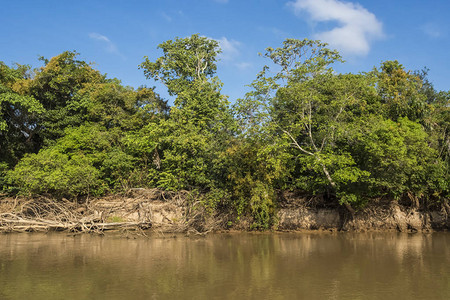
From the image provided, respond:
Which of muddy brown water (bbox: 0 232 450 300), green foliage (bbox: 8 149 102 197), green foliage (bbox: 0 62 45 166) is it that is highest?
green foliage (bbox: 0 62 45 166)

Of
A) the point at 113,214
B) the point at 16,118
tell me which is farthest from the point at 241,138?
the point at 16,118

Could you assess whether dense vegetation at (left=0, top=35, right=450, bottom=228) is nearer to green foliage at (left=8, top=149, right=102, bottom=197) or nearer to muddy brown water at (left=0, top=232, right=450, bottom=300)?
green foliage at (left=8, top=149, right=102, bottom=197)

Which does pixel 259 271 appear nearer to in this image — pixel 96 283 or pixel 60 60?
pixel 96 283

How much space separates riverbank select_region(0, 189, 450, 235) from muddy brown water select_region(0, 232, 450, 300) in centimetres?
215

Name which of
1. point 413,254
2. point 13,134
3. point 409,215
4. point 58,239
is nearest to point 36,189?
point 58,239

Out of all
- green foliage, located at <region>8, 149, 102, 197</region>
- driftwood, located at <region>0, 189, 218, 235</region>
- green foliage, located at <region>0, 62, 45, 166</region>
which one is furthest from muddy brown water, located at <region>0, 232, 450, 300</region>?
green foliage, located at <region>0, 62, 45, 166</region>

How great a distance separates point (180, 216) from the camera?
20.3m

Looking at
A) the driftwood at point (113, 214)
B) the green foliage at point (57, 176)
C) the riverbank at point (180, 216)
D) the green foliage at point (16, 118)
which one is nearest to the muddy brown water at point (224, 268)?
the driftwood at point (113, 214)

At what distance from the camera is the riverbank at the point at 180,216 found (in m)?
19.4

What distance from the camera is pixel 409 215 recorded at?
66.8ft

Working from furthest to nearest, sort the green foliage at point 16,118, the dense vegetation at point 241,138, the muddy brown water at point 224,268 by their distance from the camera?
the green foliage at point 16,118 < the dense vegetation at point 241,138 < the muddy brown water at point 224,268

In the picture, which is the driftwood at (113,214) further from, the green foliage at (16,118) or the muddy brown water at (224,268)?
the green foliage at (16,118)

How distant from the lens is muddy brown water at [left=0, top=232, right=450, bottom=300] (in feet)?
28.1

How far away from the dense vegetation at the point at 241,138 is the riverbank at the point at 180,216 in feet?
2.19
